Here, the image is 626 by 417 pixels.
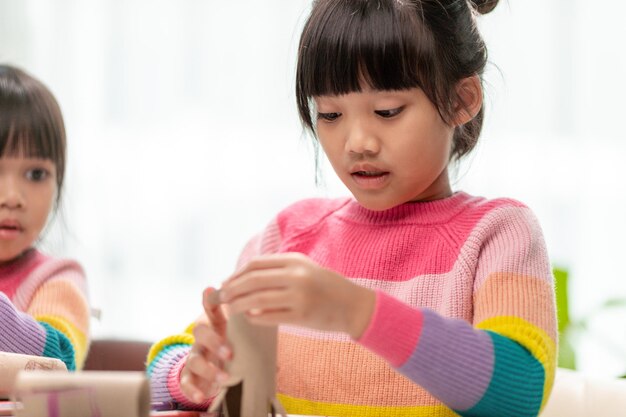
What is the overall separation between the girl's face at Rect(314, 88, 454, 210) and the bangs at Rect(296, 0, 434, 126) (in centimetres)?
1

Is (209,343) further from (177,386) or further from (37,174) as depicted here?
(37,174)

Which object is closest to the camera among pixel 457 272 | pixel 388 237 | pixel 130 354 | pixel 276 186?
pixel 457 272

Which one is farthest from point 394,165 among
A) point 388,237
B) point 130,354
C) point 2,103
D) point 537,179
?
point 537,179

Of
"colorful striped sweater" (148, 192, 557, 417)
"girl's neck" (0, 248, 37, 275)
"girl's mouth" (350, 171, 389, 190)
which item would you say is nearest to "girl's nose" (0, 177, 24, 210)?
"girl's neck" (0, 248, 37, 275)

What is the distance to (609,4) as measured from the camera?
2.80 m

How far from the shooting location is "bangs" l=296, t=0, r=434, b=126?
1054 mm

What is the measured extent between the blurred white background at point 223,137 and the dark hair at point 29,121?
1.31 m

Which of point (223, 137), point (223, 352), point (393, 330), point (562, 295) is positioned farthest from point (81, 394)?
point (223, 137)

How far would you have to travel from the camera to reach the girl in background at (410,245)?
2.86 feet

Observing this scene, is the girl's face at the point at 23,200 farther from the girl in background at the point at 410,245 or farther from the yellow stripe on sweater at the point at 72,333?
the girl in background at the point at 410,245

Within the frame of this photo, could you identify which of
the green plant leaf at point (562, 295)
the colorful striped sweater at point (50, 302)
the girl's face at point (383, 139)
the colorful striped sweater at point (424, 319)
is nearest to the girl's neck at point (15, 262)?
the colorful striped sweater at point (50, 302)

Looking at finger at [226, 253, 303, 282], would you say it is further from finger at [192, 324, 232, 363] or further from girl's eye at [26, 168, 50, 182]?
girl's eye at [26, 168, 50, 182]

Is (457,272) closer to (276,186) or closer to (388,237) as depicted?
(388,237)

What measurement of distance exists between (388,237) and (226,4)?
205 centimetres
